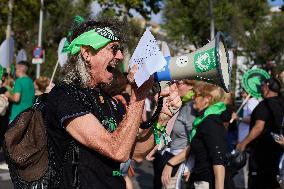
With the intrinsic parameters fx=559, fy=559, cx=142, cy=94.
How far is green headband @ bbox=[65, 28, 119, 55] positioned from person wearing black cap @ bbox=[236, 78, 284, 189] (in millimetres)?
3379

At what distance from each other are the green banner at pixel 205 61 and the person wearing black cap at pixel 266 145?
326cm

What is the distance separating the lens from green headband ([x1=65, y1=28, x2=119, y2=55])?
2422mm

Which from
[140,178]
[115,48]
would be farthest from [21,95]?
[115,48]

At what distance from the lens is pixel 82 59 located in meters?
2.45

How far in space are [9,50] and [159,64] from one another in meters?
8.49

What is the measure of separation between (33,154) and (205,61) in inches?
32.7

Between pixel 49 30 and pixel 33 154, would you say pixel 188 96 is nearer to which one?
pixel 33 154

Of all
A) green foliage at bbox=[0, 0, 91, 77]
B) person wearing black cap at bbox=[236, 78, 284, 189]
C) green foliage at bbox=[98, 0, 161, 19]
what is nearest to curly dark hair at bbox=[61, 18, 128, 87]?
person wearing black cap at bbox=[236, 78, 284, 189]

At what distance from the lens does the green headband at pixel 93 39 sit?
242cm

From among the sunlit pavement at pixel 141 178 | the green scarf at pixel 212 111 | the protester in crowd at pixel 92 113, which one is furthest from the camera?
the sunlit pavement at pixel 141 178

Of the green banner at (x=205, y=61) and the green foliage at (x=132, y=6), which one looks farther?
the green foliage at (x=132, y=6)

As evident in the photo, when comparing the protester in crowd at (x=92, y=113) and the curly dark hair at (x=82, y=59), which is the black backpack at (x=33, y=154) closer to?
the protester in crowd at (x=92, y=113)

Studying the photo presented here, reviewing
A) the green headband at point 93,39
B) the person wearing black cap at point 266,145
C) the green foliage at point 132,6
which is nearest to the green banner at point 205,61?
the green headband at point 93,39

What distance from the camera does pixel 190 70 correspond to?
237 centimetres
